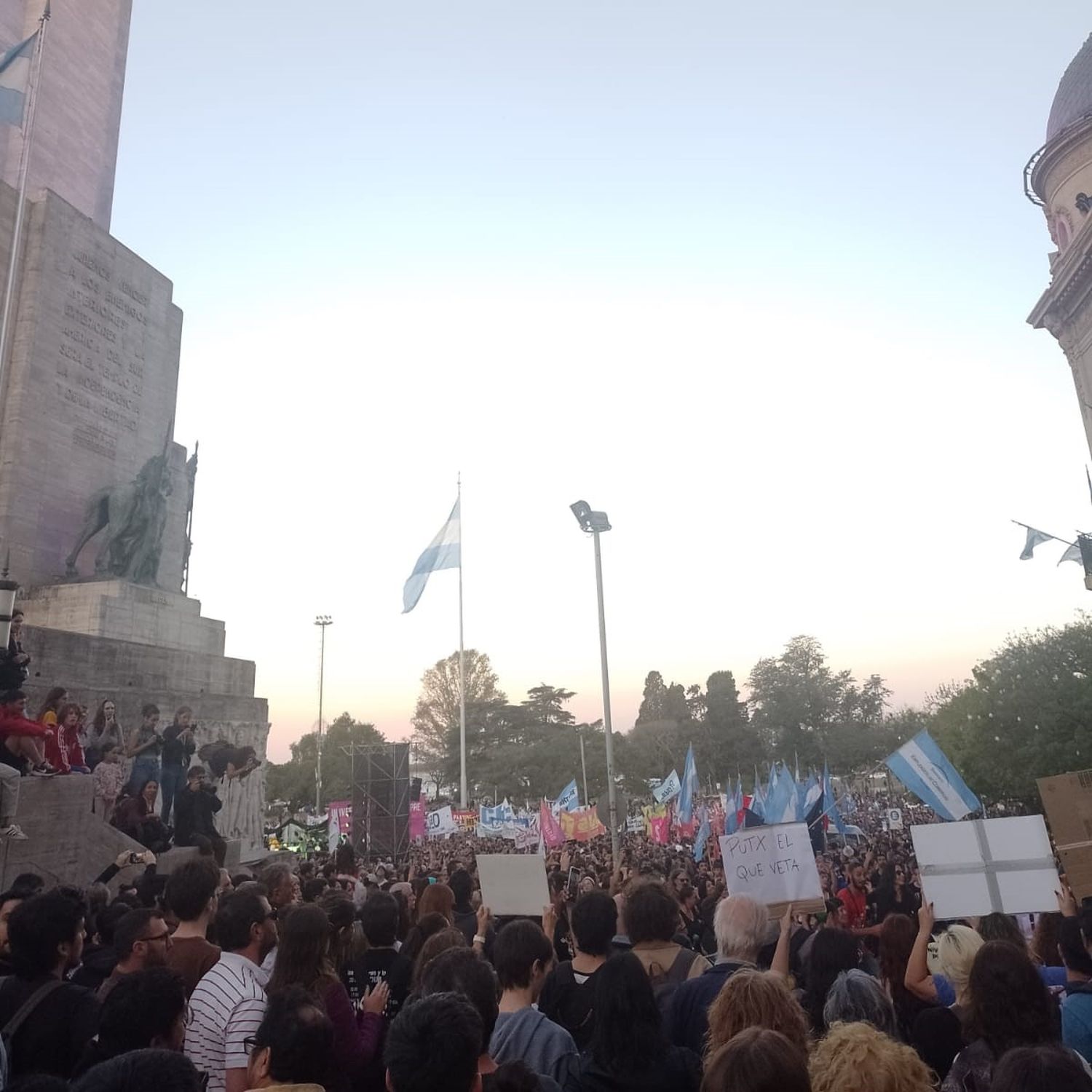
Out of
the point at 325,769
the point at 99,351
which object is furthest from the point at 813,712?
the point at 99,351

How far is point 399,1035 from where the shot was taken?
8.17ft

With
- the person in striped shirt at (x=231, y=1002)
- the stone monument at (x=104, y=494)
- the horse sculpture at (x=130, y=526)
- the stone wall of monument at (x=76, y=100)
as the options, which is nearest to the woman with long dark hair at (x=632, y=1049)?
the person in striped shirt at (x=231, y=1002)

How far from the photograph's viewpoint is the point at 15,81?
15.6 m

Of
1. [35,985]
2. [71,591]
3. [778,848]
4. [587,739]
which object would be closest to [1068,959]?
[778,848]

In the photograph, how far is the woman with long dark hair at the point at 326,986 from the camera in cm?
356

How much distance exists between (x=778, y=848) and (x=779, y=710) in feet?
222

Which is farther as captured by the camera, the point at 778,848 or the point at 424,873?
the point at 424,873

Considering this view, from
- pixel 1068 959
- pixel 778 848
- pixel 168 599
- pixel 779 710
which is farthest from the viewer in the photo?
pixel 779 710

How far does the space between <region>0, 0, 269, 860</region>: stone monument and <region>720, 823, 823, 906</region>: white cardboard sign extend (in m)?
13.0

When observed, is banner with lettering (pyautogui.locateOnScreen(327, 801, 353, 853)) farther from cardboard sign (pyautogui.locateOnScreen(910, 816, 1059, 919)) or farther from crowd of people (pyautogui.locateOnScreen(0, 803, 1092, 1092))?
cardboard sign (pyautogui.locateOnScreen(910, 816, 1059, 919))

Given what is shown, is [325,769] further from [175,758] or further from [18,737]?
[18,737]

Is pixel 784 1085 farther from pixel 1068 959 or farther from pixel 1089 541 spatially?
pixel 1089 541

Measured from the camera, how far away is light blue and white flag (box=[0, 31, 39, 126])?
49.4 ft

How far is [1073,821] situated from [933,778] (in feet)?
8.25
